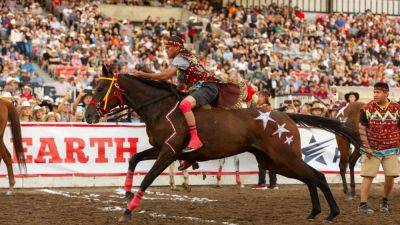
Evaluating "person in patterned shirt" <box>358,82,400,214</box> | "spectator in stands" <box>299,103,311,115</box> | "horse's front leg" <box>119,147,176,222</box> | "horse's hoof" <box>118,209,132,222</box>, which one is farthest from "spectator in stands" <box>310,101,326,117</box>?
"horse's hoof" <box>118,209,132,222</box>

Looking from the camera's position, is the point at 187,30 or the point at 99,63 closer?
the point at 99,63

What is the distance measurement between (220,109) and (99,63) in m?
14.4

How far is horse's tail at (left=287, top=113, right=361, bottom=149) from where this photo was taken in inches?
528

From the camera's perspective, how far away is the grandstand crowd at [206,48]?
24172mm

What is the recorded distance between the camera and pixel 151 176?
40.1 feet

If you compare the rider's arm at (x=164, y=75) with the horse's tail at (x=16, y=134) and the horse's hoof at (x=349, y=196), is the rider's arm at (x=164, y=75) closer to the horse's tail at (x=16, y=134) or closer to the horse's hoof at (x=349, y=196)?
the horse's tail at (x=16, y=134)

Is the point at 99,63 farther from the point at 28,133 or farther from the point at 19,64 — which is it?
the point at 28,133

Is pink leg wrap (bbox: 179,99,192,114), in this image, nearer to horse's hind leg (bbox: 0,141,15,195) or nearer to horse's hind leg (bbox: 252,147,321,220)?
horse's hind leg (bbox: 252,147,321,220)

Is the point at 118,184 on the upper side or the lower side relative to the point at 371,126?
lower

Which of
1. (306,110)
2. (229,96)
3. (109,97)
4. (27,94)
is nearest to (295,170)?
(229,96)

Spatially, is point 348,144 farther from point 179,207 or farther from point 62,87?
point 62,87

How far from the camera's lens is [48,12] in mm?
30719

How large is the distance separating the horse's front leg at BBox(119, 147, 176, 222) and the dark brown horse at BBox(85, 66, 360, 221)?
98 millimetres

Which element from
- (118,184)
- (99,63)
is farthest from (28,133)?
(99,63)
